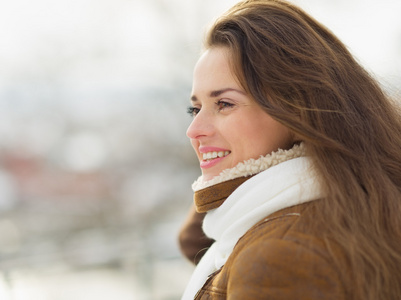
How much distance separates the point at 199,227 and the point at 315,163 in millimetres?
1297

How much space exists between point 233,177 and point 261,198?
21 cm

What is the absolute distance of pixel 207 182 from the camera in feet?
6.79

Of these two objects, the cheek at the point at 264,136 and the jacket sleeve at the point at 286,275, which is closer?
the jacket sleeve at the point at 286,275

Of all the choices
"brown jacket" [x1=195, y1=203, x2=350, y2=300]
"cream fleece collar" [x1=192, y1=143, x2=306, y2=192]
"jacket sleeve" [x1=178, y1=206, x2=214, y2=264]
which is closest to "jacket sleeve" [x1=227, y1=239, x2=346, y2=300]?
"brown jacket" [x1=195, y1=203, x2=350, y2=300]

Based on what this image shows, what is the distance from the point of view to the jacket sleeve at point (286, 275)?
1.49m

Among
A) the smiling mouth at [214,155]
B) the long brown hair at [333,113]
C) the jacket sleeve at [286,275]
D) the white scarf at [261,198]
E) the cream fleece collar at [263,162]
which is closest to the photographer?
the jacket sleeve at [286,275]

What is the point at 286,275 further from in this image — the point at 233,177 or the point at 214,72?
the point at 214,72

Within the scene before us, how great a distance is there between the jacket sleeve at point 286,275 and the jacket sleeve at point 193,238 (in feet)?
4.49

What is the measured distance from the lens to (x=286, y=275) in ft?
4.95

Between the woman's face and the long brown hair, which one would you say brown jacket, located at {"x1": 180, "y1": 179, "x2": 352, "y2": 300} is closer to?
the long brown hair

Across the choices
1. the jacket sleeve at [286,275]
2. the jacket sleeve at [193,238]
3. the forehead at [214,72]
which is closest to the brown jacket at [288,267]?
the jacket sleeve at [286,275]

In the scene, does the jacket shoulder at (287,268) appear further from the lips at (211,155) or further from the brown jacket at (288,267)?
the lips at (211,155)

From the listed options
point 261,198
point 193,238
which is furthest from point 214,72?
point 193,238

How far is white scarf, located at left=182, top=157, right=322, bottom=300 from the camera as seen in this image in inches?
68.9
